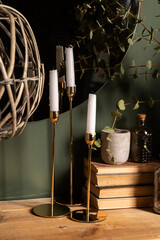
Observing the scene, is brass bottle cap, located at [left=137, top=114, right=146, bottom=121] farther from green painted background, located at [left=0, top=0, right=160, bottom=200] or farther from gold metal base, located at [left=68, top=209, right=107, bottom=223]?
gold metal base, located at [left=68, top=209, right=107, bottom=223]

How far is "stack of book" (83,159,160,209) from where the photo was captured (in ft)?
4.01

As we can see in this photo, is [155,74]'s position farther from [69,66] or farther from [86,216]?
[86,216]

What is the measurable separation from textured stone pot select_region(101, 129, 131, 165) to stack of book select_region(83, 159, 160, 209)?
0.08ft

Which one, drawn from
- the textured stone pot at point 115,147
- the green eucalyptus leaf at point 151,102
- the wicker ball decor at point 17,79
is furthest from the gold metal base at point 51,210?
the green eucalyptus leaf at point 151,102

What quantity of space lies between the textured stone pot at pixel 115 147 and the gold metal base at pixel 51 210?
9.3 inches

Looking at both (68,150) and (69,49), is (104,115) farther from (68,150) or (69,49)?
(69,49)

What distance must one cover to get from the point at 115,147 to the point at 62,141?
0.74 ft

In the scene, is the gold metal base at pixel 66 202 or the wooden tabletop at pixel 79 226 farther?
the gold metal base at pixel 66 202

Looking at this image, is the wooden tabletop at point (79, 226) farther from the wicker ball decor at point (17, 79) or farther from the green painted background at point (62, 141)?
the wicker ball decor at point (17, 79)

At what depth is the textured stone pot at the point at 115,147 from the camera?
1.26 meters

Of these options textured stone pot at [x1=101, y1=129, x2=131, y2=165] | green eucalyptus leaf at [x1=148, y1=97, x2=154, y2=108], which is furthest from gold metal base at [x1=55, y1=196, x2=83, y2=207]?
green eucalyptus leaf at [x1=148, y1=97, x2=154, y2=108]

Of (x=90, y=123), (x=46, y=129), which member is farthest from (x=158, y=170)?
(x=46, y=129)

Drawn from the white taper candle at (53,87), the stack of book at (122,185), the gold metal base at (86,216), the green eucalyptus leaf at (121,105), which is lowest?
the gold metal base at (86,216)

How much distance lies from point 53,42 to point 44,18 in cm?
9
